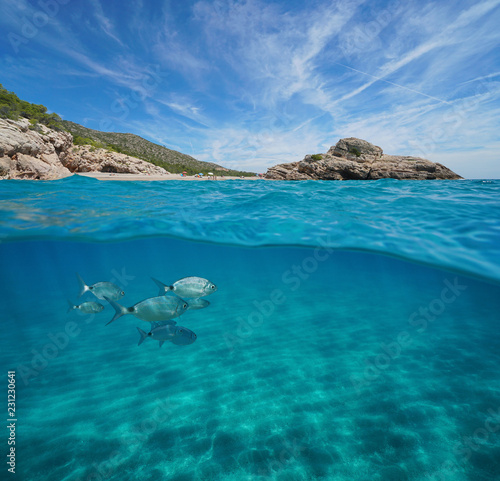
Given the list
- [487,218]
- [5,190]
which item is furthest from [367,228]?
[5,190]

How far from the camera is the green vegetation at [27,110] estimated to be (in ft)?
89.5

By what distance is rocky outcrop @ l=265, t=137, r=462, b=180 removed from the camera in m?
40.0

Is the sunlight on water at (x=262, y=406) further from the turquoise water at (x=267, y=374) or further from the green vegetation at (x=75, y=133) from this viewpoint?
the green vegetation at (x=75, y=133)

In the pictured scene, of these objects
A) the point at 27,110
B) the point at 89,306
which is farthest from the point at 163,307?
the point at 27,110

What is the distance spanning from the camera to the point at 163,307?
3764mm

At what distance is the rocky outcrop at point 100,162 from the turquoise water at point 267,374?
32.6 m

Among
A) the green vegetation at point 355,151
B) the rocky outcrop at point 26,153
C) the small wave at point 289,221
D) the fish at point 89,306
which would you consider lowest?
the fish at point 89,306

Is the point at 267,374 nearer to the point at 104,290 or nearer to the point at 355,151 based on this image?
the point at 104,290

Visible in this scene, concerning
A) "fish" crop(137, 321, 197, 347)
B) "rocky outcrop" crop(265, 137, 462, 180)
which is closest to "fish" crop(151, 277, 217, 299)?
"fish" crop(137, 321, 197, 347)

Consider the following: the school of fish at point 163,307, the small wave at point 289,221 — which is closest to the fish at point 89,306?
the school of fish at point 163,307

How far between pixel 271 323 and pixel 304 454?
20.3 ft

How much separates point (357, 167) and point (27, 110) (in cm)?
5111

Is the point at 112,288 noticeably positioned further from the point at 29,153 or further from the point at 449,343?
the point at 29,153

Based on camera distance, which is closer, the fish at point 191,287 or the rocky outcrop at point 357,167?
the fish at point 191,287
